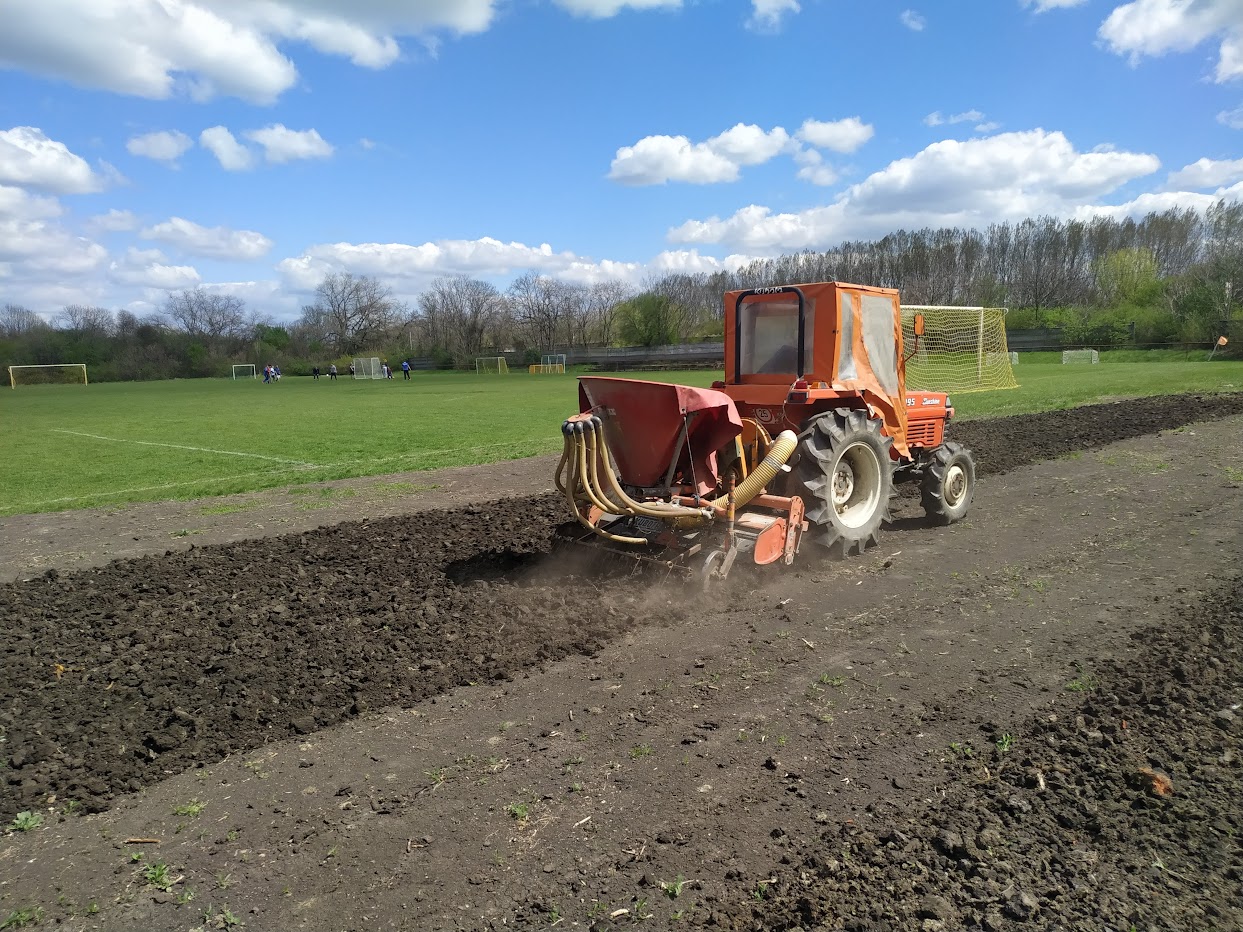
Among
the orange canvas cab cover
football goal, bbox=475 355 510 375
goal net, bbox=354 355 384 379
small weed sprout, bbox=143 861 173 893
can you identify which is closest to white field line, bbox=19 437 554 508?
the orange canvas cab cover

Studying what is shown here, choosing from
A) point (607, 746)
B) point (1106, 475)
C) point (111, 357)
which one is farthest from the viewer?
point (111, 357)

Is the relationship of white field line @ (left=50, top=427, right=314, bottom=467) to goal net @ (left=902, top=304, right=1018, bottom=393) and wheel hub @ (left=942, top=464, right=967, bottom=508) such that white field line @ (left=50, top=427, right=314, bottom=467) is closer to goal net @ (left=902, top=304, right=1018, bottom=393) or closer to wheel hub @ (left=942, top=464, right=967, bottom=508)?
wheel hub @ (left=942, top=464, right=967, bottom=508)

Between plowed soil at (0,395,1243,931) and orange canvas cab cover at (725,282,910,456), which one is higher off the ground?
orange canvas cab cover at (725,282,910,456)

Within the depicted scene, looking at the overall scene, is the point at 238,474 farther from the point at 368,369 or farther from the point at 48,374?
the point at 48,374

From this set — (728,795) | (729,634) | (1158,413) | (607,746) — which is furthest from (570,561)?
(1158,413)

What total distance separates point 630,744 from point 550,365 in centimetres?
7836

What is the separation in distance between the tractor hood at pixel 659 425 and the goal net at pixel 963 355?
173 inches

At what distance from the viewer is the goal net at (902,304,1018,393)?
49.3ft

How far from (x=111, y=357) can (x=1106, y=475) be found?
9950 centimetres

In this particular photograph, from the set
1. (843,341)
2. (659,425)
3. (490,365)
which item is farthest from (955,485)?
(490,365)

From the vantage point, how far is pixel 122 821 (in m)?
3.51

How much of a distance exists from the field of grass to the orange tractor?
8012 millimetres

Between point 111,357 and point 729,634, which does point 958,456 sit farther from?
point 111,357

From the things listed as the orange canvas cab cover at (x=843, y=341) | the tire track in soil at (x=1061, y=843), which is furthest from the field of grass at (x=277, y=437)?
the tire track in soil at (x=1061, y=843)
